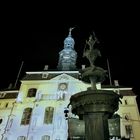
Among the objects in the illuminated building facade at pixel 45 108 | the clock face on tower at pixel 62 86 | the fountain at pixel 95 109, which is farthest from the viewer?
the clock face on tower at pixel 62 86

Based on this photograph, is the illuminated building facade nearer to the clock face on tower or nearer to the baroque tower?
the clock face on tower

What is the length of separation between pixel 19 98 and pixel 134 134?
1812cm

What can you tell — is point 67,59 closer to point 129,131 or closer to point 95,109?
point 129,131

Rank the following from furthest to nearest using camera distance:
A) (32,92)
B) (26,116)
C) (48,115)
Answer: (32,92), (26,116), (48,115)

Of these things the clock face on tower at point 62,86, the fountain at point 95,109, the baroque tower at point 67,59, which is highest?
the baroque tower at point 67,59

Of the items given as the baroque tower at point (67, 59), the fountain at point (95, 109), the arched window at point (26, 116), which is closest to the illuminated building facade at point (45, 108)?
the arched window at point (26, 116)

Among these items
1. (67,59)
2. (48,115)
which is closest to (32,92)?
(48,115)

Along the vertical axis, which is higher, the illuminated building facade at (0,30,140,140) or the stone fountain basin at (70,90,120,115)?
the illuminated building facade at (0,30,140,140)

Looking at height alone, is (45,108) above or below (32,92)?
below

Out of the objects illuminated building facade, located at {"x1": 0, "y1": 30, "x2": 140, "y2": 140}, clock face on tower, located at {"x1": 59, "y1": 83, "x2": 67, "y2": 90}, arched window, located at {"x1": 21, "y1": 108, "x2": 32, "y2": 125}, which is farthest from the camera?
clock face on tower, located at {"x1": 59, "y1": 83, "x2": 67, "y2": 90}

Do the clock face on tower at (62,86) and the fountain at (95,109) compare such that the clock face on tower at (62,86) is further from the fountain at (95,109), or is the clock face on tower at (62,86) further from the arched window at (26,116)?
the fountain at (95,109)

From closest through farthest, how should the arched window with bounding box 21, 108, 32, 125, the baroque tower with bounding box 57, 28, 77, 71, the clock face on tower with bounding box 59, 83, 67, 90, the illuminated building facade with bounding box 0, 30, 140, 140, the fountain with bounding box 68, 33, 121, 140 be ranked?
the fountain with bounding box 68, 33, 121, 140, the illuminated building facade with bounding box 0, 30, 140, 140, the arched window with bounding box 21, 108, 32, 125, the clock face on tower with bounding box 59, 83, 67, 90, the baroque tower with bounding box 57, 28, 77, 71

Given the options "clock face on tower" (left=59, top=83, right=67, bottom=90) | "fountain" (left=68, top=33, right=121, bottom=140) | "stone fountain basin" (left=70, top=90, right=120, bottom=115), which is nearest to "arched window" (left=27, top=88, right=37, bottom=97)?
"clock face on tower" (left=59, top=83, right=67, bottom=90)

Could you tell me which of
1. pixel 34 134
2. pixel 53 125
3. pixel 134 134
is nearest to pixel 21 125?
pixel 34 134
